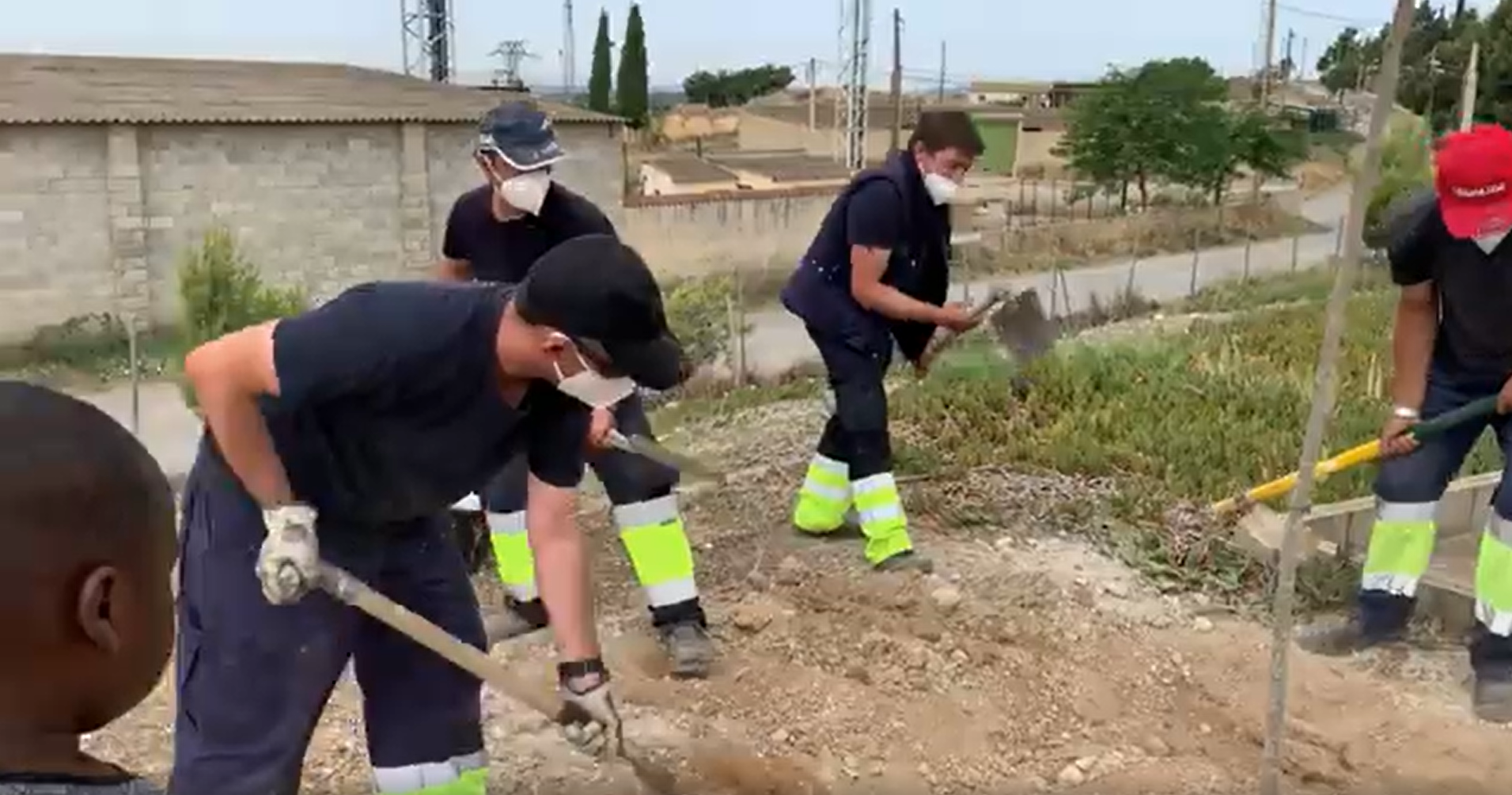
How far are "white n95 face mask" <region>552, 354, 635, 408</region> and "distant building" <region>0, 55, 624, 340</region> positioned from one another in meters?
17.7

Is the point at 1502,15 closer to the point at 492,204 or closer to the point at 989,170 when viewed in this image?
the point at 989,170

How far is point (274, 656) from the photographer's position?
9.23 ft

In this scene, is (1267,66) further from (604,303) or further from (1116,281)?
(604,303)

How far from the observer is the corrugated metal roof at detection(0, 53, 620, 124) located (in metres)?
19.2

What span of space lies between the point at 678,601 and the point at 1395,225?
7.70 ft

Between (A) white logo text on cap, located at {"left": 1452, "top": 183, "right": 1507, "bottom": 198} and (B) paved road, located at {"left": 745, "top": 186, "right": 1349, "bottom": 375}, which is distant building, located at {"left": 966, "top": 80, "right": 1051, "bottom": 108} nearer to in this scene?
(B) paved road, located at {"left": 745, "top": 186, "right": 1349, "bottom": 375}

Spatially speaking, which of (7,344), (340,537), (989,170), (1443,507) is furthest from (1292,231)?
(340,537)

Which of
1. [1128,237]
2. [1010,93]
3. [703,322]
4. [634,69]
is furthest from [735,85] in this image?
[703,322]

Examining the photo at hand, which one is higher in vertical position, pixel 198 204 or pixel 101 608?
pixel 101 608

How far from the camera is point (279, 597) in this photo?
2.68 m

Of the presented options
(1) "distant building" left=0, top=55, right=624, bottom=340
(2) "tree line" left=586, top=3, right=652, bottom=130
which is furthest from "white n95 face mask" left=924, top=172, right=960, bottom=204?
(2) "tree line" left=586, top=3, right=652, bottom=130

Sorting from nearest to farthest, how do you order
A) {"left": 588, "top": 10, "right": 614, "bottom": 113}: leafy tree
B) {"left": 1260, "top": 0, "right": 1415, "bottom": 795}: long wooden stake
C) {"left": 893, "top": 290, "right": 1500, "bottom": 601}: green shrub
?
{"left": 1260, "top": 0, "right": 1415, "bottom": 795}: long wooden stake → {"left": 893, "top": 290, "right": 1500, "bottom": 601}: green shrub → {"left": 588, "top": 10, "right": 614, "bottom": 113}: leafy tree

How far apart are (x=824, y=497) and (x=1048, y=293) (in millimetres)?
17544

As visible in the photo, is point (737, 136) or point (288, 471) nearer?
point (288, 471)
